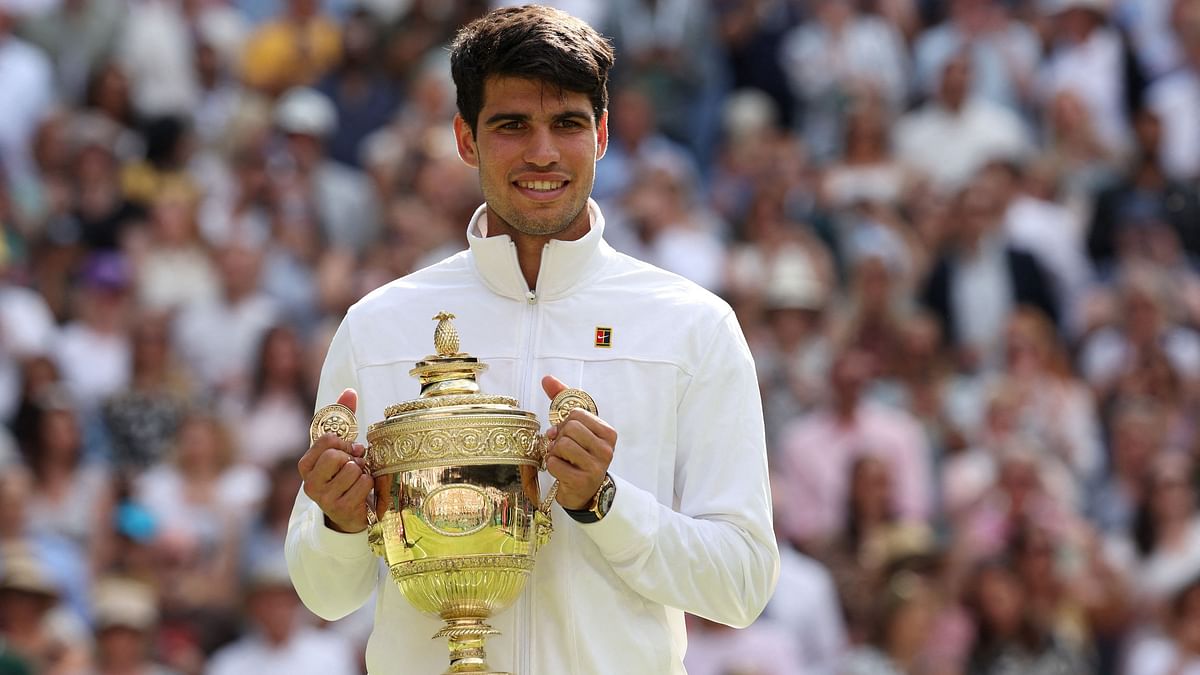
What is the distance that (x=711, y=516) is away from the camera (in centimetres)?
465

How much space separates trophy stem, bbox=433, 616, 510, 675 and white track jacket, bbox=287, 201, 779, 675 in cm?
15

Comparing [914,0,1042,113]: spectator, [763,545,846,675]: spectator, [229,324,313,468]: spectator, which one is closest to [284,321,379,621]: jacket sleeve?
[763,545,846,675]: spectator

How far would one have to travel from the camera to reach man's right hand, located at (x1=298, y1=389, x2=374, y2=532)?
4309mm

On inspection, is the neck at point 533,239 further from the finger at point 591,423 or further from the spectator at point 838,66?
the spectator at point 838,66

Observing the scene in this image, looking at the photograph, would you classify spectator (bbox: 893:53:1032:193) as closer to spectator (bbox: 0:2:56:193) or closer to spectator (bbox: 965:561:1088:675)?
spectator (bbox: 965:561:1088:675)

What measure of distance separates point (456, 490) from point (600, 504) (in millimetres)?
267

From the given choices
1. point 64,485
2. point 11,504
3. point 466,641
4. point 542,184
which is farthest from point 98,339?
point 466,641

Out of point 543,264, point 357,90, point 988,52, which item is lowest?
point 543,264

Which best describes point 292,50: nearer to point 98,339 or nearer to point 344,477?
point 98,339

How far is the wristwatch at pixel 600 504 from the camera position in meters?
4.37

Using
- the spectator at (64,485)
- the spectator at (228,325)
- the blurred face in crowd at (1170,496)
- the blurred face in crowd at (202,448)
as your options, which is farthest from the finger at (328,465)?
the spectator at (228,325)

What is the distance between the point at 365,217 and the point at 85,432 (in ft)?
7.88

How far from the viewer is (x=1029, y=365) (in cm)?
1185

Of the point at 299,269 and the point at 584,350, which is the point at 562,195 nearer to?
the point at 584,350
